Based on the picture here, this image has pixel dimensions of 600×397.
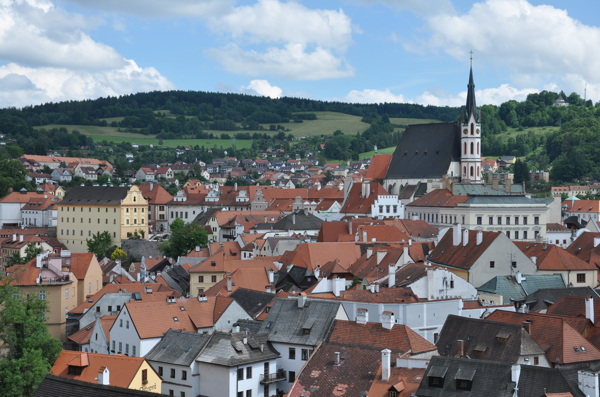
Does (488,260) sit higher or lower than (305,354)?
higher

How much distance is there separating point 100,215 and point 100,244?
32.0 feet

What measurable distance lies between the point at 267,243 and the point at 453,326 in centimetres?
4083

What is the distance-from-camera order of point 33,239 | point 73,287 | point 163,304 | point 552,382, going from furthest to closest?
point 33,239 < point 73,287 < point 163,304 < point 552,382

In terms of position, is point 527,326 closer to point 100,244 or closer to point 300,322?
point 300,322

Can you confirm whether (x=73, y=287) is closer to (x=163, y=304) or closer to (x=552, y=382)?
(x=163, y=304)

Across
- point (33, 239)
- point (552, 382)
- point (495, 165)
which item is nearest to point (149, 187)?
point (33, 239)

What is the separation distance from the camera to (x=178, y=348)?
4197 cm

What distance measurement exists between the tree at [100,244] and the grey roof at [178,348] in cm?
6312

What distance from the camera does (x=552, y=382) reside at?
1234 inches

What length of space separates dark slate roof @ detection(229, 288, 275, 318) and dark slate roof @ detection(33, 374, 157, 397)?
2633 cm

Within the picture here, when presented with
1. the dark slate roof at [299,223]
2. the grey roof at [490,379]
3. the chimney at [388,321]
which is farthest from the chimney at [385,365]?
the dark slate roof at [299,223]

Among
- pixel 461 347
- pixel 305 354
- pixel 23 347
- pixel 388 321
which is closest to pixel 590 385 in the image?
pixel 461 347

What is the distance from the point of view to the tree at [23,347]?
3603 cm

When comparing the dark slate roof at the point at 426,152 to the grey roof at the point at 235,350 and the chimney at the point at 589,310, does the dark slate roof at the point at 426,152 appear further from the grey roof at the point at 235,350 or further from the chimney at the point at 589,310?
the grey roof at the point at 235,350
